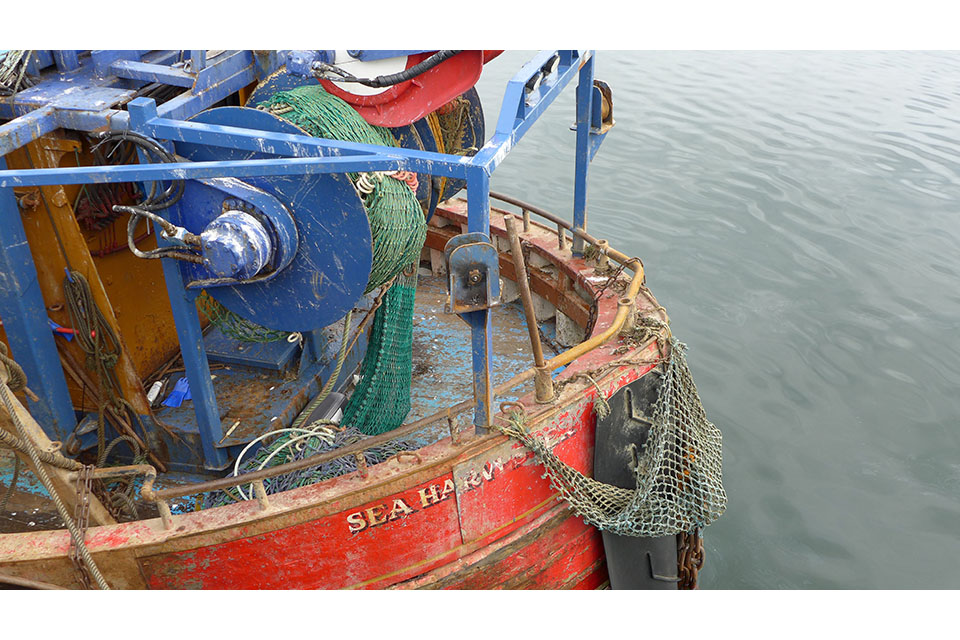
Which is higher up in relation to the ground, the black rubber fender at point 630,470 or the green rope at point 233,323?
the green rope at point 233,323

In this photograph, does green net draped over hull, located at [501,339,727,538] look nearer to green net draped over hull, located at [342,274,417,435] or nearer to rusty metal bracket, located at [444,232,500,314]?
rusty metal bracket, located at [444,232,500,314]

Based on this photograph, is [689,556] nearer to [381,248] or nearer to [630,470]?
[630,470]

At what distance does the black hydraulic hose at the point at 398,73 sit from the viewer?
13.8 ft

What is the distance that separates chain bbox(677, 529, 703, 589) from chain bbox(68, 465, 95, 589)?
10.8 feet

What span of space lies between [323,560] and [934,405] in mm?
6351

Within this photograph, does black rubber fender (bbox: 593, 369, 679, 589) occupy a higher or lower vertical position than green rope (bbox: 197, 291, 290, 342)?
lower

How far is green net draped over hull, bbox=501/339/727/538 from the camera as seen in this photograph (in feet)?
14.2

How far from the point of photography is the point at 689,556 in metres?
4.84

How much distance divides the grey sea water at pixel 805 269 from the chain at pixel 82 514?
4.40m

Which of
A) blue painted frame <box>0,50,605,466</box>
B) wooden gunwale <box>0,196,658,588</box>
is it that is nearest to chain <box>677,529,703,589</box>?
wooden gunwale <box>0,196,658,588</box>

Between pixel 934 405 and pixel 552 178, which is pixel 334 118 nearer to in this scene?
pixel 934 405

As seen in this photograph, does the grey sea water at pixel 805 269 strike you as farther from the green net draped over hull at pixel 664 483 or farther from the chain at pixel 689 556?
the green net draped over hull at pixel 664 483

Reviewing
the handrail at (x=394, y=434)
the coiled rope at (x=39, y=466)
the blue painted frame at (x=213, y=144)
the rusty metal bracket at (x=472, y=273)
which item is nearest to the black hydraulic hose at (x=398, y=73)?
the blue painted frame at (x=213, y=144)

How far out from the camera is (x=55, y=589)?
3736 millimetres
